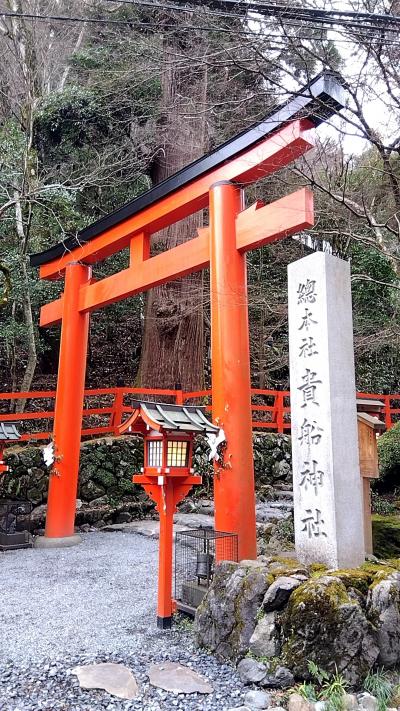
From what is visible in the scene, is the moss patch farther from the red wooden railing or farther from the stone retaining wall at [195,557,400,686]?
the red wooden railing

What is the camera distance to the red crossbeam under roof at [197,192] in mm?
4988

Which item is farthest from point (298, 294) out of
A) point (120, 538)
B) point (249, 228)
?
point (120, 538)

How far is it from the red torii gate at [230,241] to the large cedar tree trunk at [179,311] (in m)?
2.31

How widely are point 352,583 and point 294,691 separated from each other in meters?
0.76

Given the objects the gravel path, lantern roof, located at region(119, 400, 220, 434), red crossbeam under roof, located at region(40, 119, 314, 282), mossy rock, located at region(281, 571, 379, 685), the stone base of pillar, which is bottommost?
the gravel path

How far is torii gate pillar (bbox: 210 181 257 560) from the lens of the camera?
4871mm

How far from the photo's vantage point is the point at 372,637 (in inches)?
121

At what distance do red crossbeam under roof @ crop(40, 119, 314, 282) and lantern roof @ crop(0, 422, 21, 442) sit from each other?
→ 2796 millimetres

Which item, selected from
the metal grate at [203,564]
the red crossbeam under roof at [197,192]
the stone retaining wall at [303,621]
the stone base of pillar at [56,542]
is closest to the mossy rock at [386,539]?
the metal grate at [203,564]

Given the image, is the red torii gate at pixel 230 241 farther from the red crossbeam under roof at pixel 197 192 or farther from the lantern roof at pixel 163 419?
the lantern roof at pixel 163 419

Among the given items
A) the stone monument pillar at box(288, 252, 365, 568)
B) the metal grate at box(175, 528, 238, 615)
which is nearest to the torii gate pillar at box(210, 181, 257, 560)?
the metal grate at box(175, 528, 238, 615)

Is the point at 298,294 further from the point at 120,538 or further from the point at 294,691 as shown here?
the point at 120,538

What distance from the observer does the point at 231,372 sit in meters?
5.19

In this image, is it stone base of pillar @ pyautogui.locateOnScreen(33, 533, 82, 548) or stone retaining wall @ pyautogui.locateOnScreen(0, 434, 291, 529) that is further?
stone retaining wall @ pyautogui.locateOnScreen(0, 434, 291, 529)
